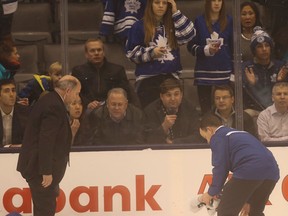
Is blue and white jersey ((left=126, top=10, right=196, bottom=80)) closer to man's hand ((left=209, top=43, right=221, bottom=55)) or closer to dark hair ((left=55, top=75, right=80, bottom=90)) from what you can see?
man's hand ((left=209, top=43, right=221, bottom=55))

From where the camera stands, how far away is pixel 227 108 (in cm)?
848

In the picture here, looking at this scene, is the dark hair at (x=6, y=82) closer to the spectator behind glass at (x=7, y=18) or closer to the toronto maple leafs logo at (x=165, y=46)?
the spectator behind glass at (x=7, y=18)

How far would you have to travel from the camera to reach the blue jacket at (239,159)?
7500mm

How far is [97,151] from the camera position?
27.8 ft

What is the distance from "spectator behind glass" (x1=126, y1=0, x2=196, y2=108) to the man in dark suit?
2.65ft

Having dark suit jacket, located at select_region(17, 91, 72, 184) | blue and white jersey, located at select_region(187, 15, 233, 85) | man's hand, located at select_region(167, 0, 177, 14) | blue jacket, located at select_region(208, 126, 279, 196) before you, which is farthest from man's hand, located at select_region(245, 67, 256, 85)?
dark suit jacket, located at select_region(17, 91, 72, 184)

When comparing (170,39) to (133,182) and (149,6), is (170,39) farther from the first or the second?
(133,182)

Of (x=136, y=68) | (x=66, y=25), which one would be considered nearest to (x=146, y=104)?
(x=136, y=68)

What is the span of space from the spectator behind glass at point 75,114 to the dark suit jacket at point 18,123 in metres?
0.35

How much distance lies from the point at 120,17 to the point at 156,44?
1.20ft

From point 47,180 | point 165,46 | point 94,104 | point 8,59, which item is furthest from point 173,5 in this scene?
point 47,180

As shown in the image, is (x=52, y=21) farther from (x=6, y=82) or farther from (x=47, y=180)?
(x=47, y=180)

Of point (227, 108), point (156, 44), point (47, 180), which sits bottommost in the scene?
point (47, 180)

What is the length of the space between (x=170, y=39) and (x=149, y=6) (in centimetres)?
32
